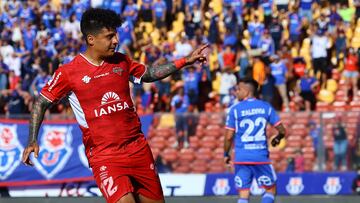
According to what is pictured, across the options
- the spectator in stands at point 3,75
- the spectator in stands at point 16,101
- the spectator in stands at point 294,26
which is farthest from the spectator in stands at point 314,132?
the spectator in stands at point 3,75

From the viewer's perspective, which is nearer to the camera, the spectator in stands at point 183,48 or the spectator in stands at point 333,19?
the spectator in stands at point 333,19

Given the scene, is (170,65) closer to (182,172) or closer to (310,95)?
(182,172)

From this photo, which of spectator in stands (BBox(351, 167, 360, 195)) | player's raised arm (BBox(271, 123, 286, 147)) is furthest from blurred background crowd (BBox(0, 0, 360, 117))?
player's raised arm (BBox(271, 123, 286, 147))

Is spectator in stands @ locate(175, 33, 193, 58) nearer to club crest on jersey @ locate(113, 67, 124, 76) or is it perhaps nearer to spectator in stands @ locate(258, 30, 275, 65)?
spectator in stands @ locate(258, 30, 275, 65)

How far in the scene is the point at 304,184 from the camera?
18375mm

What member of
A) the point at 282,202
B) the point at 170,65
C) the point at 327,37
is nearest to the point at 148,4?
the point at 327,37

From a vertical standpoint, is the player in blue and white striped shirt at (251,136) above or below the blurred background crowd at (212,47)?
below

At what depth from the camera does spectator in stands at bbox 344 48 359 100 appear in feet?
72.4

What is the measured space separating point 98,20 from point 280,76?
1421cm

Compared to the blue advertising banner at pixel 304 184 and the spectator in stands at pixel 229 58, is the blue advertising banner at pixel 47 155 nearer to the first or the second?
the blue advertising banner at pixel 304 184

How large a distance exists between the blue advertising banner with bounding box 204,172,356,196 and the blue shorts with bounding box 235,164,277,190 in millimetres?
4284

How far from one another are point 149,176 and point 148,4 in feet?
58.6

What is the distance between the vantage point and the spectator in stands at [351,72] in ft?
72.4

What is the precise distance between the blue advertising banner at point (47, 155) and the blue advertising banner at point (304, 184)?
1.83 m
